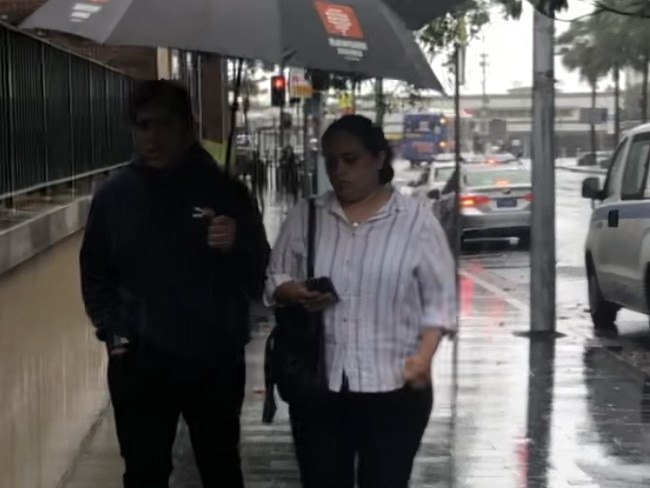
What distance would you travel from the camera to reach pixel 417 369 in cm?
448

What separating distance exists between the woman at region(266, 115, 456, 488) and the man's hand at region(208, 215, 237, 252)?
0.82ft

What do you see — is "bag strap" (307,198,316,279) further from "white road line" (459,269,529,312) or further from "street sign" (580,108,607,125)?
"street sign" (580,108,607,125)

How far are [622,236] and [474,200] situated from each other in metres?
10.6

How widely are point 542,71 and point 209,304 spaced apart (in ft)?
26.0

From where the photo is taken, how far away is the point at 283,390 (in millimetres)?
4660

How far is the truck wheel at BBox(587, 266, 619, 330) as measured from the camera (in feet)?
44.1

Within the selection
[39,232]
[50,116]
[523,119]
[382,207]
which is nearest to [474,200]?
[50,116]

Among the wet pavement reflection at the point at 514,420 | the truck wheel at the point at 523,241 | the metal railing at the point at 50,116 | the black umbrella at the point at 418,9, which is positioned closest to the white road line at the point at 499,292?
the wet pavement reflection at the point at 514,420

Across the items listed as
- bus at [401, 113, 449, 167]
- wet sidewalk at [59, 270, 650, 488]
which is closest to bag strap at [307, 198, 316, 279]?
wet sidewalk at [59, 270, 650, 488]

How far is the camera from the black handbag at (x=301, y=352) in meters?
4.54

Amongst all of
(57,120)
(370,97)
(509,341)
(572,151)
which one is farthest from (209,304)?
(572,151)

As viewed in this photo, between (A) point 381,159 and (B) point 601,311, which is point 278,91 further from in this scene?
(A) point 381,159

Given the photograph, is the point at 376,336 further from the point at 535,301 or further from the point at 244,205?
the point at 535,301

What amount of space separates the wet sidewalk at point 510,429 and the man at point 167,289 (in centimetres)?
222
